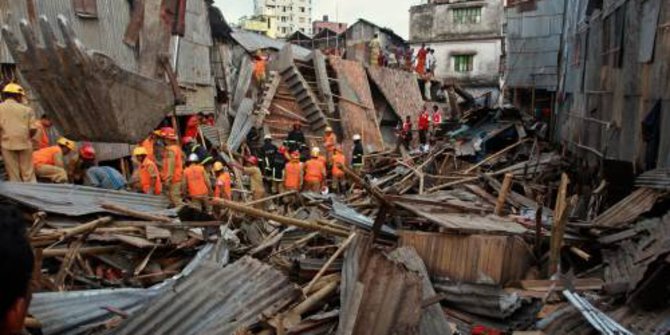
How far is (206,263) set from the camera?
4742mm

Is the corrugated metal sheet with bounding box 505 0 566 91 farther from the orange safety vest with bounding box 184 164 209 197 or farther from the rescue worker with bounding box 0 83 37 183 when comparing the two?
the rescue worker with bounding box 0 83 37 183

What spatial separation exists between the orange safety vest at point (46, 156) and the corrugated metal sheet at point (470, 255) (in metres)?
5.70

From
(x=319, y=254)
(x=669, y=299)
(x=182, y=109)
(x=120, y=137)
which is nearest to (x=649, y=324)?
(x=669, y=299)

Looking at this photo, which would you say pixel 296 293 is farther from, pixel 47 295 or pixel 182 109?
pixel 182 109

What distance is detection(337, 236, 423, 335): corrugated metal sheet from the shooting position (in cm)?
379

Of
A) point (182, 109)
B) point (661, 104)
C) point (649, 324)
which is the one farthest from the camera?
point (182, 109)

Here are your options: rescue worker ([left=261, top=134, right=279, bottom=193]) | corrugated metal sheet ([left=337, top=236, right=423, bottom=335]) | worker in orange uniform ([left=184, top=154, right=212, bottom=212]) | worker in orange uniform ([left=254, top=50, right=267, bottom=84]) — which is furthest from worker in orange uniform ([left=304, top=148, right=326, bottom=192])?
worker in orange uniform ([left=254, top=50, right=267, bottom=84])

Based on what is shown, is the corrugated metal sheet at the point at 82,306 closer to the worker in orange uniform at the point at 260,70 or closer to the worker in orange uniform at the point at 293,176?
the worker in orange uniform at the point at 293,176

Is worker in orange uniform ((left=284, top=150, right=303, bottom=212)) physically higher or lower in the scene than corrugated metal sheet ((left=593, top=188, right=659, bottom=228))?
lower

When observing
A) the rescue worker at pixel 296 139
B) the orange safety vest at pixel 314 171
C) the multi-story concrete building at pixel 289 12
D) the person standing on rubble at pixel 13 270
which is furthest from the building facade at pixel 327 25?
the person standing on rubble at pixel 13 270

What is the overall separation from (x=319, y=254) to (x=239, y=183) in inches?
241

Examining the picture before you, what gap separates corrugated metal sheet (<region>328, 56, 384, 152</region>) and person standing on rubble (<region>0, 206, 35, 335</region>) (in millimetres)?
15363

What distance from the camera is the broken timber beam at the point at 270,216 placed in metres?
4.53

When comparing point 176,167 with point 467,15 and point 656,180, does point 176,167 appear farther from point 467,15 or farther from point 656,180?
point 467,15
